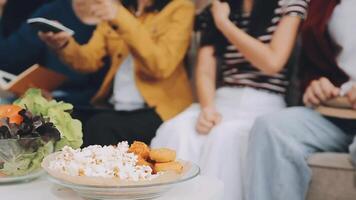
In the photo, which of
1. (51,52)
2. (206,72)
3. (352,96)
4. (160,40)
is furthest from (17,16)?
(352,96)

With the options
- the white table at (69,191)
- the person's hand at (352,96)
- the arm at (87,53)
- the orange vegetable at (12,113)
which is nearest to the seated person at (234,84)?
the person's hand at (352,96)

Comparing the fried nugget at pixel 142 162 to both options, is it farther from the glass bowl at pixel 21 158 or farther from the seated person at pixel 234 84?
the seated person at pixel 234 84

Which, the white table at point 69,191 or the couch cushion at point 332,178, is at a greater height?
the white table at point 69,191

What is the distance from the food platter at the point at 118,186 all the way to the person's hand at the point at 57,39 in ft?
3.20

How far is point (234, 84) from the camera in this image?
1826 mm

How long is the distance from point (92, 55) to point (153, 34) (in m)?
0.25

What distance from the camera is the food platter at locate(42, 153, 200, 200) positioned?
0.93 meters

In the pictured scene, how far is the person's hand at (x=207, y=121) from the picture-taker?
167 cm

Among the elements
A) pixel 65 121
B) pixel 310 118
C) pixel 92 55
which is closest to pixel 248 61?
pixel 310 118

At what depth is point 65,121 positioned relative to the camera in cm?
119

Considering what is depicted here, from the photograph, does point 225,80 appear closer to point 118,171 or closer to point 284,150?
point 284,150

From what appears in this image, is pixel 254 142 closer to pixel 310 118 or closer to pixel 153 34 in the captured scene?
pixel 310 118

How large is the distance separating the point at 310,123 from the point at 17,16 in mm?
1327

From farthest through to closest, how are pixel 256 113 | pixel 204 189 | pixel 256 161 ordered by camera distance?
pixel 256 113
pixel 256 161
pixel 204 189
